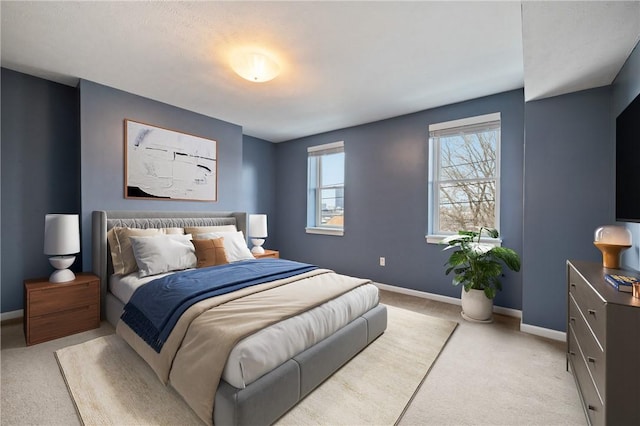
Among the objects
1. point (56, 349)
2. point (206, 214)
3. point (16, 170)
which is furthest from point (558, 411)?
point (16, 170)

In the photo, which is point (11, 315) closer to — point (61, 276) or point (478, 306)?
point (61, 276)

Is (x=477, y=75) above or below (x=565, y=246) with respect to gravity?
above

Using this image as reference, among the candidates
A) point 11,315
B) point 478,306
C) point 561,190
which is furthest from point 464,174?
point 11,315

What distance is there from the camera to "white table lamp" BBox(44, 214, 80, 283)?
2.54 m

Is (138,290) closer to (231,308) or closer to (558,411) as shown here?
(231,308)

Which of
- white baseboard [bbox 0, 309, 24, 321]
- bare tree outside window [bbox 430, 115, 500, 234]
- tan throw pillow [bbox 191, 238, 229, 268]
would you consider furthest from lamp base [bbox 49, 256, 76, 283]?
bare tree outside window [bbox 430, 115, 500, 234]

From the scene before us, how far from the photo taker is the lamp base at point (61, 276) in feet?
8.41

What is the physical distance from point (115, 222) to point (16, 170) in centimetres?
100

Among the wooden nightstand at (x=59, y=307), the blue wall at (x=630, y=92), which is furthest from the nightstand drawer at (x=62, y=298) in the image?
the blue wall at (x=630, y=92)

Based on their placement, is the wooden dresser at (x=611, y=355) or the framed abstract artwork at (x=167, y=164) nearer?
the wooden dresser at (x=611, y=355)

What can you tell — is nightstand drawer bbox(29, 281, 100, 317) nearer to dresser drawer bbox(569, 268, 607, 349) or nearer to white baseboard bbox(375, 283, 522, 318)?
white baseboard bbox(375, 283, 522, 318)

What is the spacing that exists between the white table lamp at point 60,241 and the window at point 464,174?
3.99 m

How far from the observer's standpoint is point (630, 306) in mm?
1109

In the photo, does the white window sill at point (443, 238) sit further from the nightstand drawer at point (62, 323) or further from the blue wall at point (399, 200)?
the nightstand drawer at point (62, 323)
